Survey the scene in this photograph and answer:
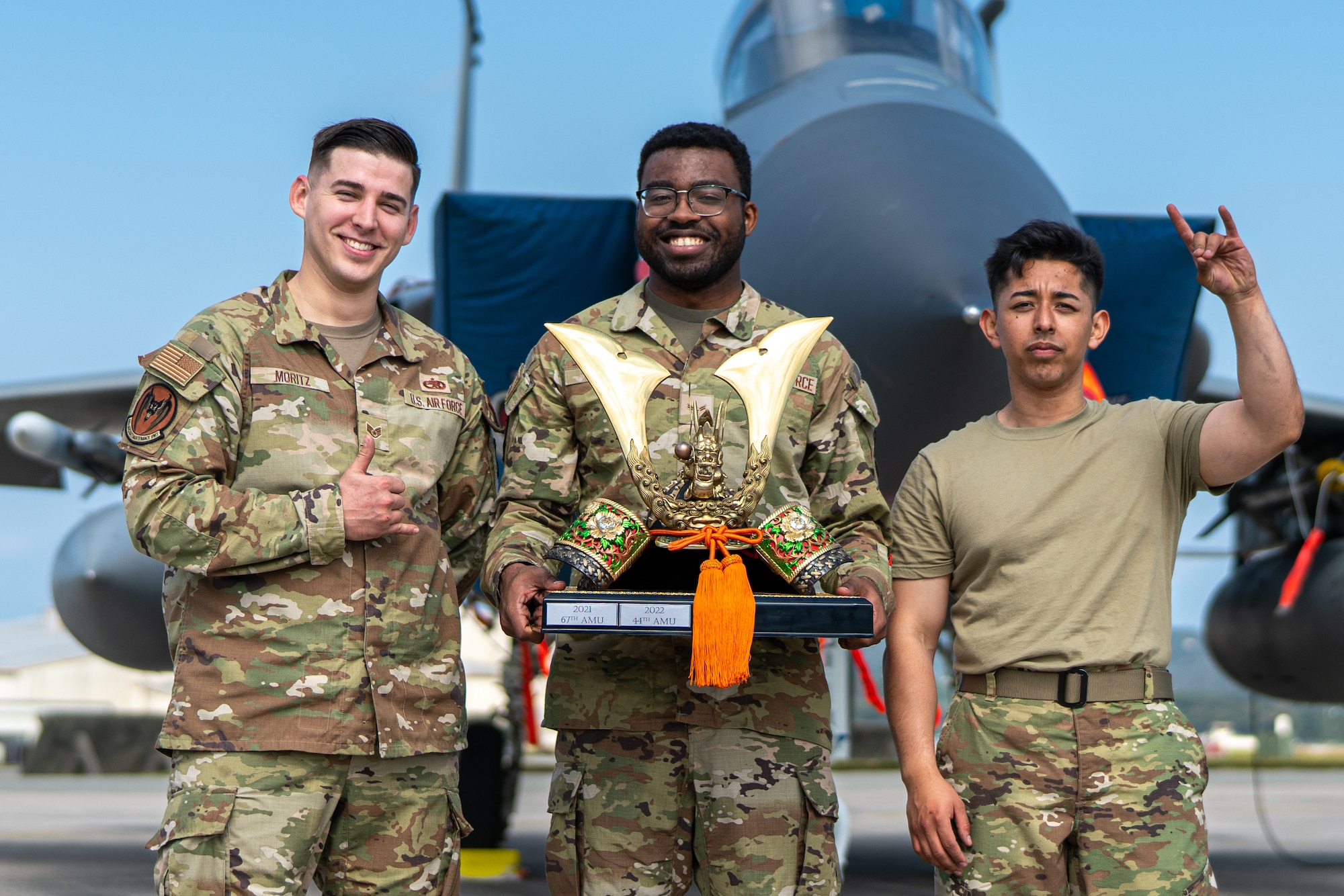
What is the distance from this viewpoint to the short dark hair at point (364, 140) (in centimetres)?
237

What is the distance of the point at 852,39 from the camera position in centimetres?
522

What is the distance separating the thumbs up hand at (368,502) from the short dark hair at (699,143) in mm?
821

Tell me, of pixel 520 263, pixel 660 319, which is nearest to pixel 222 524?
pixel 660 319

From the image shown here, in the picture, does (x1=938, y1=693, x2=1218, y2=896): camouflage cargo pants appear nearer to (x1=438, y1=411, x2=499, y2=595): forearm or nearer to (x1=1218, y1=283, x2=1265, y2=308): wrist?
(x1=1218, y1=283, x2=1265, y2=308): wrist

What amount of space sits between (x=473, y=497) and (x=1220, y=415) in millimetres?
1442

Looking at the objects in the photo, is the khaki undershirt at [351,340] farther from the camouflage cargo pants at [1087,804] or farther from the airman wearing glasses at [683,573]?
the camouflage cargo pants at [1087,804]

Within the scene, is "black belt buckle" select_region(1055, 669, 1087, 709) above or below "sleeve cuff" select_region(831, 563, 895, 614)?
below

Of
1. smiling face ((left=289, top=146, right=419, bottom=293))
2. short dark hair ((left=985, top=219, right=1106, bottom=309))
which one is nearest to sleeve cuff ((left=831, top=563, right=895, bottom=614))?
short dark hair ((left=985, top=219, right=1106, bottom=309))

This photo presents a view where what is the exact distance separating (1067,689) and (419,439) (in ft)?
4.21

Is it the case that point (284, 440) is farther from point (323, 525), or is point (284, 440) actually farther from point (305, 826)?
point (305, 826)

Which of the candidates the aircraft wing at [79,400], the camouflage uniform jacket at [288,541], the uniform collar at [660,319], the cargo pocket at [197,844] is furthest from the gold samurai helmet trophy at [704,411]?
the aircraft wing at [79,400]

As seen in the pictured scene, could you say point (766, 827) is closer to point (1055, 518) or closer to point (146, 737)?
point (1055, 518)

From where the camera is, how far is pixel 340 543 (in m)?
2.15

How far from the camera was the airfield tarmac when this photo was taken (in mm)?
6457
